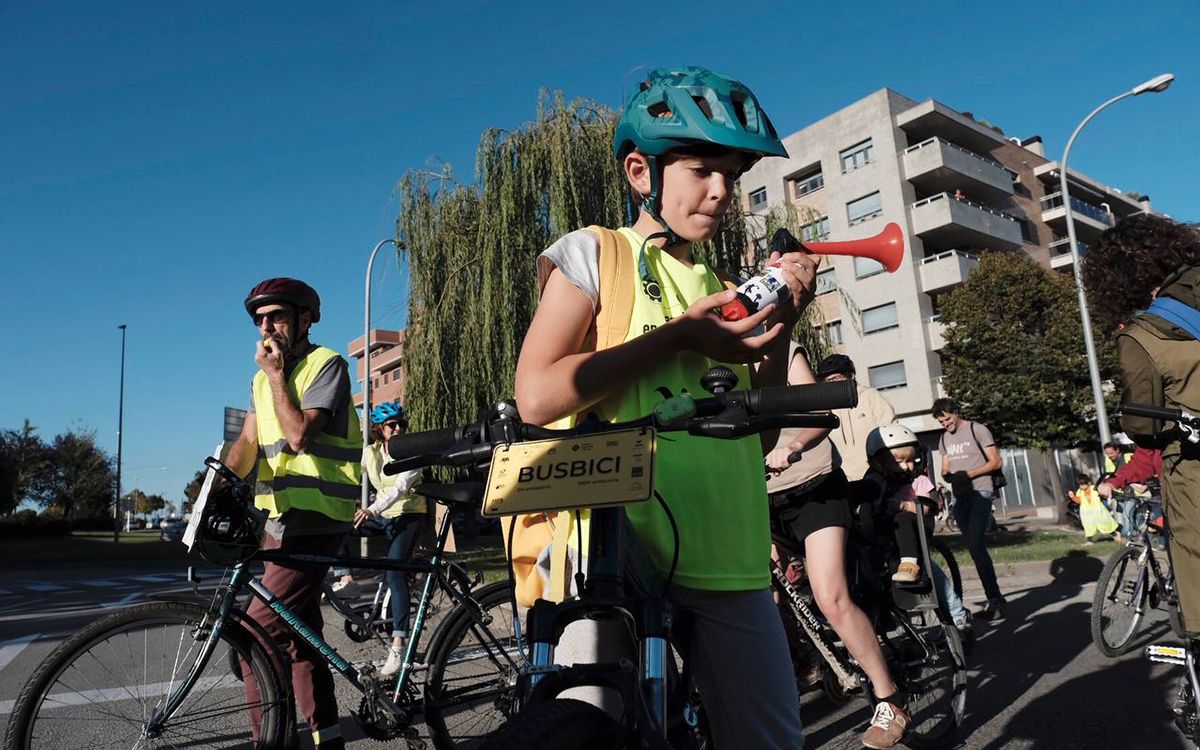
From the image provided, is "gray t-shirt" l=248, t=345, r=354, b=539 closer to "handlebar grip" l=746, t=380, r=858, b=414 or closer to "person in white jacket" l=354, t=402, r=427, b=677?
"person in white jacket" l=354, t=402, r=427, b=677

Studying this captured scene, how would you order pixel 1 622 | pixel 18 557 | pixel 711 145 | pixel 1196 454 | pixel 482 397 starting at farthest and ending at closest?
pixel 18 557 → pixel 482 397 → pixel 1 622 → pixel 1196 454 → pixel 711 145

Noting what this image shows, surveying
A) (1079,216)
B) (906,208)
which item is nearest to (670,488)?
(906,208)

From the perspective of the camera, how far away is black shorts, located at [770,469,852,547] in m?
3.64

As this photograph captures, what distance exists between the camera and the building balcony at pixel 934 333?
3441 centimetres

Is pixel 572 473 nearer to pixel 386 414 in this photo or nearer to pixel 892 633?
pixel 892 633

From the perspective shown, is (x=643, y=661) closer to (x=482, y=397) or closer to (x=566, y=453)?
(x=566, y=453)

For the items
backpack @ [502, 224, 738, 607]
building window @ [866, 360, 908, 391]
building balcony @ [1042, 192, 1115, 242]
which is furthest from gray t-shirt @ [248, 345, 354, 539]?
building balcony @ [1042, 192, 1115, 242]

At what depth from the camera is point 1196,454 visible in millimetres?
2662

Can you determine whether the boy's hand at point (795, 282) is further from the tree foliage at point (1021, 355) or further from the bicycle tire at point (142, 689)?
the tree foliage at point (1021, 355)

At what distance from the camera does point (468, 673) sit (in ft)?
11.8

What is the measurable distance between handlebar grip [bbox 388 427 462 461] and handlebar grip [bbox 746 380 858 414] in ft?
1.71

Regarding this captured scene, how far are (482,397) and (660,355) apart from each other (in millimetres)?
11574

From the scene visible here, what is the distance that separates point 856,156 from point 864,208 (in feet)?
8.06

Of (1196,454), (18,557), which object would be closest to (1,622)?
(1196,454)
